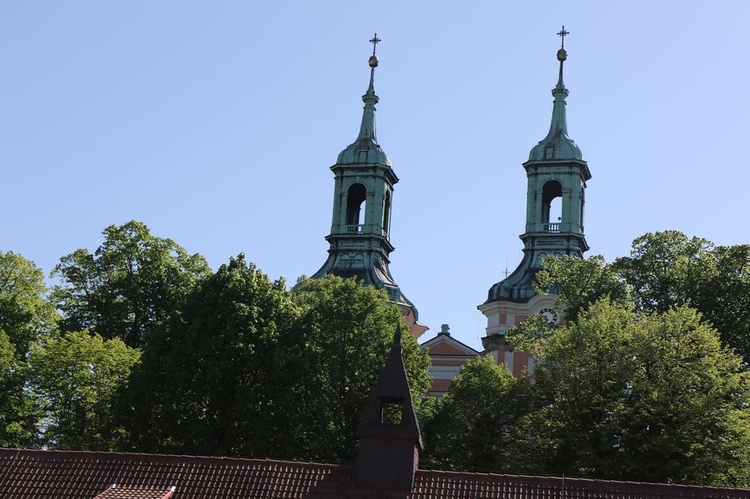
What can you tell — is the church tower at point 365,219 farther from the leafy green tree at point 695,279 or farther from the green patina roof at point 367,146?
the leafy green tree at point 695,279

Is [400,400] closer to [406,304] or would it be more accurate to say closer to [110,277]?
[110,277]

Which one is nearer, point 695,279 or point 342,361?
point 342,361

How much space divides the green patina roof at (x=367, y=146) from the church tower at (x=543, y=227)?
7728 mm

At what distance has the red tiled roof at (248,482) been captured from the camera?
29375 millimetres

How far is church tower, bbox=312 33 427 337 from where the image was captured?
69812 millimetres

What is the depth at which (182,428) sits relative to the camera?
137 feet

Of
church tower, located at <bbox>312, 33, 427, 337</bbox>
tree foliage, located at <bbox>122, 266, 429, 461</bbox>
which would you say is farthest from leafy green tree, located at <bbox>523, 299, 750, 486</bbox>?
church tower, located at <bbox>312, 33, 427, 337</bbox>

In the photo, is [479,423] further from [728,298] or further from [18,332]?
[18,332]

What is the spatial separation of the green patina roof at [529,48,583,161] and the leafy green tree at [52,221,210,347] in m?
22.1

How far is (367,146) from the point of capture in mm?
73125

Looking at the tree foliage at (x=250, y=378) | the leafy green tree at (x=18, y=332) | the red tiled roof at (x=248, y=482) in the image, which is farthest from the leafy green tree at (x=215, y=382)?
the red tiled roof at (x=248, y=482)

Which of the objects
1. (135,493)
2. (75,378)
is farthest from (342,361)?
(135,493)

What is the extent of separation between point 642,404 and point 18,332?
935 inches

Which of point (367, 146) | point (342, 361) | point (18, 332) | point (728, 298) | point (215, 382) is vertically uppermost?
point (367, 146)
